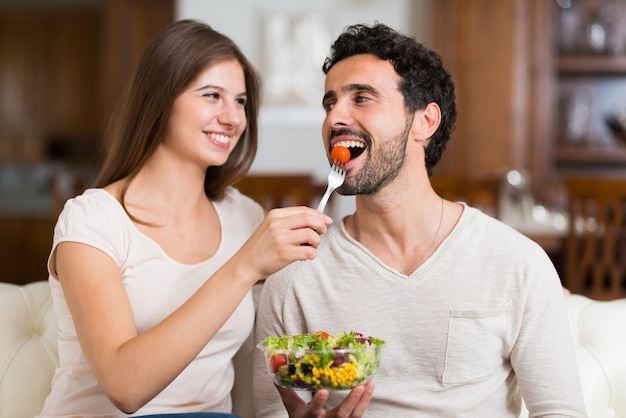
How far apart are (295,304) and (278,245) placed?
1.23ft

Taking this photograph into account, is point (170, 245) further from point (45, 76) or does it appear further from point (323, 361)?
point (45, 76)

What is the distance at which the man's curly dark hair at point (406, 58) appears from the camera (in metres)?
1.90

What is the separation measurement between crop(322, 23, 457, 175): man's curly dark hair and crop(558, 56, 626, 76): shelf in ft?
11.7

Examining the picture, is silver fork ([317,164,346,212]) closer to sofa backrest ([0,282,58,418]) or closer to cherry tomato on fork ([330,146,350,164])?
cherry tomato on fork ([330,146,350,164])

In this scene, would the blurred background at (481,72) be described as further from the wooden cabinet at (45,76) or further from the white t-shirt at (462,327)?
the white t-shirt at (462,327)

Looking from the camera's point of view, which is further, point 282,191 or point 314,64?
point 314,64

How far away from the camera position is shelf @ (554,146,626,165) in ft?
17.4

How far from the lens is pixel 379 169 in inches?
72.4

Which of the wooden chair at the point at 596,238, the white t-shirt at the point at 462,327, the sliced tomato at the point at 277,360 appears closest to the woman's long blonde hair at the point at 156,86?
the white t-shirt at the point at 462,327

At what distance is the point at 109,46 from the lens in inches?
233

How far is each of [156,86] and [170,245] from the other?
0.35 meters

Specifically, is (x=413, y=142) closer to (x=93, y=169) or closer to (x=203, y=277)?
(x=203, y=277)

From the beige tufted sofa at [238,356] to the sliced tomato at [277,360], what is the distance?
62cm

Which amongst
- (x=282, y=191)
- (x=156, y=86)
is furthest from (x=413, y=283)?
(x=282, y=191)
